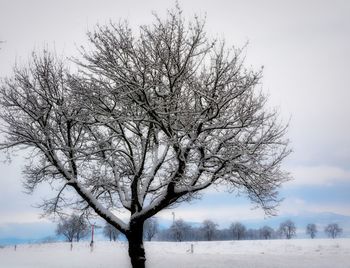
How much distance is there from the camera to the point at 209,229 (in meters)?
129

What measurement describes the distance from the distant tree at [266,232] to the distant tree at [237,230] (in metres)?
8.54

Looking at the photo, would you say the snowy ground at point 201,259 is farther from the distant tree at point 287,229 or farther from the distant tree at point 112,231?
the distant tree at point 287,229

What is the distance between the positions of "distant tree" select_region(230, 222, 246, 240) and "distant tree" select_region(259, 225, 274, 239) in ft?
28.0

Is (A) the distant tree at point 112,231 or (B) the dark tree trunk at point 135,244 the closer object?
(B) the dark tree trunk at point 135,244

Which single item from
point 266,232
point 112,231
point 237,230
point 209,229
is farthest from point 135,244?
point 266,232

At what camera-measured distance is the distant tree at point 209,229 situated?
129m

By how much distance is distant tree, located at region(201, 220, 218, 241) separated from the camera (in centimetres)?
12912

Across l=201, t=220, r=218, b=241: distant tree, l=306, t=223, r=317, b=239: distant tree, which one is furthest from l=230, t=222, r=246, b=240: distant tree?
l=306, t=223, r=317, b=239: distant tree

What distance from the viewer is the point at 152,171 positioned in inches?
571

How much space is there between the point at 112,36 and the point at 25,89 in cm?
487

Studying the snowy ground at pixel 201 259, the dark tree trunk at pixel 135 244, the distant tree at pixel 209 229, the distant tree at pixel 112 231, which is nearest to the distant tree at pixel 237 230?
the distant tree at pixel 209 229

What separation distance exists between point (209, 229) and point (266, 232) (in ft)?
98.4

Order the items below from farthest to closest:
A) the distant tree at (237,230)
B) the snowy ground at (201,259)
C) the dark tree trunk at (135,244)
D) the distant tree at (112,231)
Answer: the distant tree at (237,230), the distant tree at (112,231), the snowy ground at (201,259), the dark tree trunk at (135,244)

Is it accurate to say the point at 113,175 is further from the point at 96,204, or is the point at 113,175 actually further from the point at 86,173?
the point at 96,204
